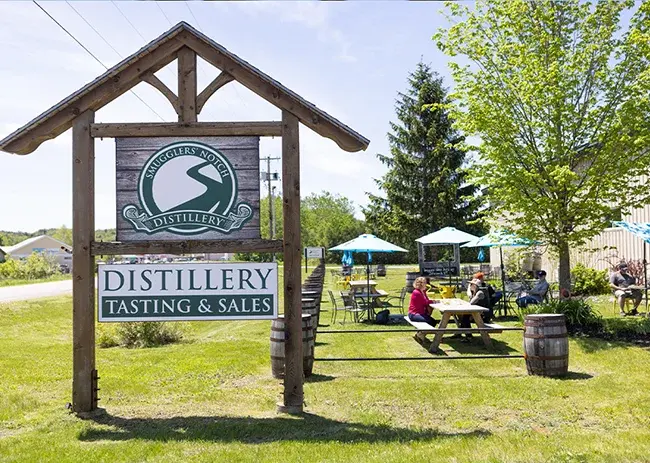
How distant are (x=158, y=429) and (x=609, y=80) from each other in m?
12.0

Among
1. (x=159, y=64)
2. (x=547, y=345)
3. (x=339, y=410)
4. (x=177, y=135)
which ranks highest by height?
(x=159, y=64)

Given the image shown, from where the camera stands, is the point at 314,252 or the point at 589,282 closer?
the point at 589,282

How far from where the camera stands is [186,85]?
7.16 m

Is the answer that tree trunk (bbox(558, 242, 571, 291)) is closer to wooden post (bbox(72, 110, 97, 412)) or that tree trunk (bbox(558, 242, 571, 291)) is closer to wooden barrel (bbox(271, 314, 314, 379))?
wooden barrel (bbox(271, 314, 314, 379))

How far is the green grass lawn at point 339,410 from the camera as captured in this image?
562 centimetres

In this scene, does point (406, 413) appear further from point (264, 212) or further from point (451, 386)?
point (264, 212)

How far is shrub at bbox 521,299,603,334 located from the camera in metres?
12.4

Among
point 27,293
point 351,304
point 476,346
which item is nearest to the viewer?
point 476,346

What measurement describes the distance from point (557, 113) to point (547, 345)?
6.57m

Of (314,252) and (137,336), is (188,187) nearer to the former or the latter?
(137,336)

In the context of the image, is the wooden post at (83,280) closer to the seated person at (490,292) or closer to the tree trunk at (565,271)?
the seated person at (490,292)

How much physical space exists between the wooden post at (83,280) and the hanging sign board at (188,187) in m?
0.35

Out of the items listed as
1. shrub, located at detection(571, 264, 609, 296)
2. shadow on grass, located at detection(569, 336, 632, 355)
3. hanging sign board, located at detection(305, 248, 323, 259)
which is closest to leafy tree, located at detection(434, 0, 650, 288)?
shadow on grass, located at detection(569, 336, 632, 355)

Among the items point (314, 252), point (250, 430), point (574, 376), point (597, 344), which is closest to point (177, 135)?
point (250, 430)
